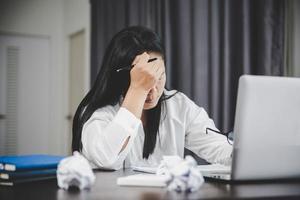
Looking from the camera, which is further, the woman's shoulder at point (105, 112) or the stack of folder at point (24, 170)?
the woman's shoulder at point (105, 112)

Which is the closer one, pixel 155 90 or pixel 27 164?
pixel 27 164

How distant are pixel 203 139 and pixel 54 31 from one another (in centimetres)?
408

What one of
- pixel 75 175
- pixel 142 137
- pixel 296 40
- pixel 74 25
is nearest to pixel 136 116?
pixel 142 137

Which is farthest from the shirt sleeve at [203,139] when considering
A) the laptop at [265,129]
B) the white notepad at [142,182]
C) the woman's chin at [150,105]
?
the white notepad at [142,182]

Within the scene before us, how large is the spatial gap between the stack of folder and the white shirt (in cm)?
27

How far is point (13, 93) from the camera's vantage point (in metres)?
5.11

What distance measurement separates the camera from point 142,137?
1674 mm

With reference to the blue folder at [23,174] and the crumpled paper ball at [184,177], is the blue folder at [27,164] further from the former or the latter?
the crumpled paper ball at [184,177]

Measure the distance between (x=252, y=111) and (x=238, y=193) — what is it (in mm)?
205

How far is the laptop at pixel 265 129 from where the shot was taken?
956 millimetres

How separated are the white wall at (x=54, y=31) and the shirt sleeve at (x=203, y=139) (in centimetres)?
363

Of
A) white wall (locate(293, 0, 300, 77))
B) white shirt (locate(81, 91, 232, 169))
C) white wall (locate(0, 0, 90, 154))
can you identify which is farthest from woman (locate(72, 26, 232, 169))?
white wall (locate(0, 0, 90, 154))

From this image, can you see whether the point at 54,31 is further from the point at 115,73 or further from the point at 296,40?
the point at 115,73

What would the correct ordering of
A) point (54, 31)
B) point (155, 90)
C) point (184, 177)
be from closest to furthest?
point (184, 177), point (155, 90), point (54, 31)
